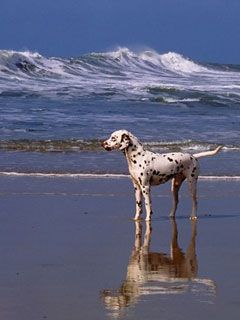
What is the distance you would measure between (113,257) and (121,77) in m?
31.9

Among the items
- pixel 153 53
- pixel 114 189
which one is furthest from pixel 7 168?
pixel 153 53

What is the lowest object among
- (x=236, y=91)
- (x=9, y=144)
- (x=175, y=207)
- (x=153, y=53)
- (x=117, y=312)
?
(x=117, y=312)

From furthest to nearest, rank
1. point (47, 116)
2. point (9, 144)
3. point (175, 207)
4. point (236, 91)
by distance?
point (236, 91)
point (47, 116)
point (9, 144)
point (175, 207)

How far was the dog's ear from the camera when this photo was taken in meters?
10.5

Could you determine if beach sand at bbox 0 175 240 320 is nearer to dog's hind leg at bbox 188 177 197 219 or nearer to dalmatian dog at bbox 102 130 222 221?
dog's hind leg at bbox 188 177 197 219

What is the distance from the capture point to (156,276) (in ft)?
24.0

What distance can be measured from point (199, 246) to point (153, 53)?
3999 cm

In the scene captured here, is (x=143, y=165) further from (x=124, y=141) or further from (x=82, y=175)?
(x=82, y=175)

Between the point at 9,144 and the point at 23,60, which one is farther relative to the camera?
the point at 23,60

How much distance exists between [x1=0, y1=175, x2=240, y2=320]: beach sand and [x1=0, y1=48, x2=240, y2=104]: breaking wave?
806 inches

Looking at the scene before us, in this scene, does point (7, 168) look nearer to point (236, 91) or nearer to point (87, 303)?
point (87, 303)

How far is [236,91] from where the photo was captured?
37.3m

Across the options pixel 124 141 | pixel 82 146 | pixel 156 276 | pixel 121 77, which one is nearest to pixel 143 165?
pixel 124 141

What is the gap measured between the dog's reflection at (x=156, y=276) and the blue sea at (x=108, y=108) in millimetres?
6504
